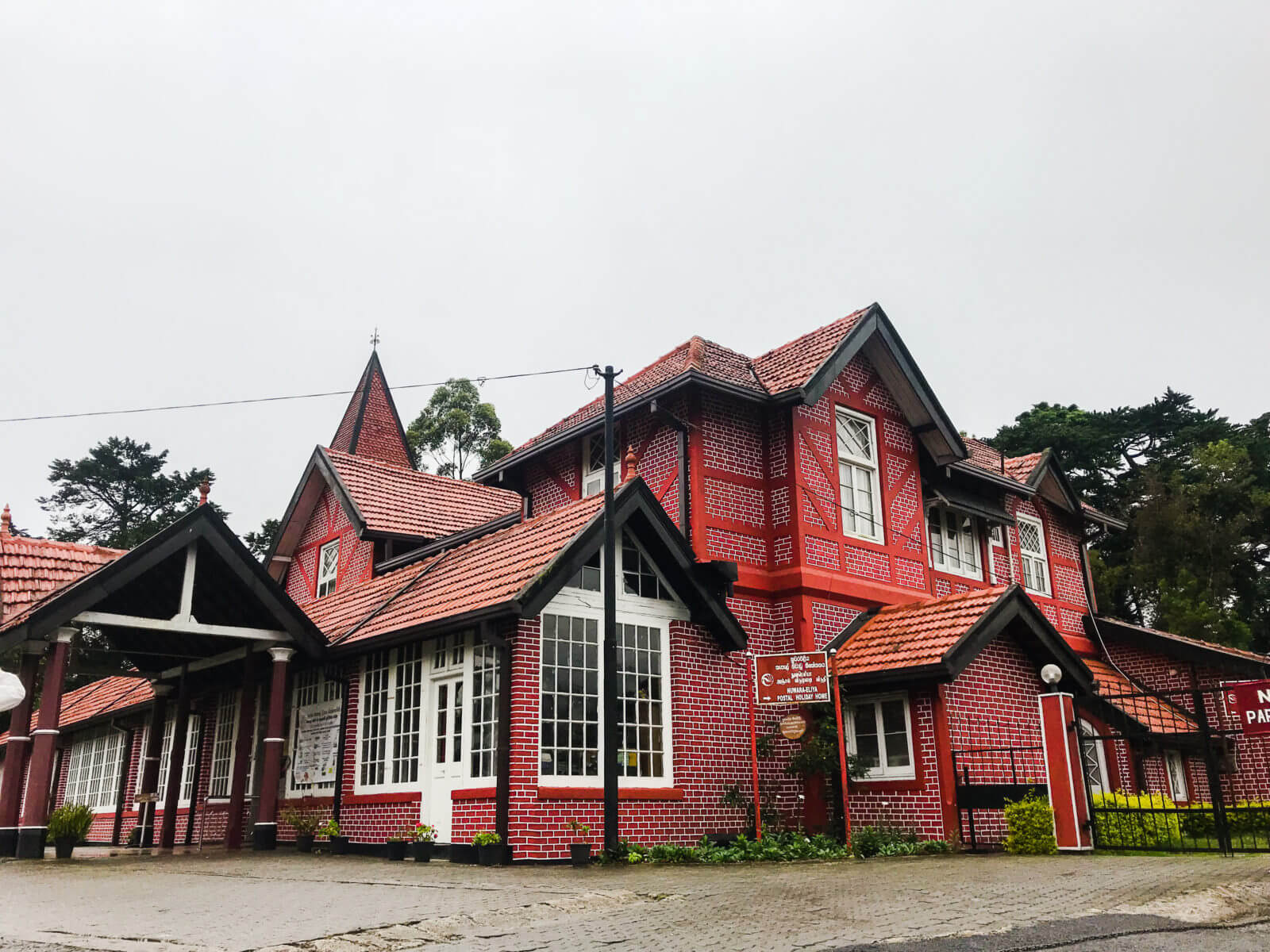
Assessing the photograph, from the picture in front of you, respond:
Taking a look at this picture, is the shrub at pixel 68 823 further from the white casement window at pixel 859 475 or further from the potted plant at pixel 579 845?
the white casement window at pixel 859 475

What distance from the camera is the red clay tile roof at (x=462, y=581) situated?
13.0m

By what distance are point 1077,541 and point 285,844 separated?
17286mm

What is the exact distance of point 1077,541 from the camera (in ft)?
78.1

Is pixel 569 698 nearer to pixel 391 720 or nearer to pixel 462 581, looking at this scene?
pixel 462 581

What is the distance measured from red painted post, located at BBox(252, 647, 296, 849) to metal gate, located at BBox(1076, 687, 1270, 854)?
10212 millimetres

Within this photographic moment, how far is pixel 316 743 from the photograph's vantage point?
52.2 ft

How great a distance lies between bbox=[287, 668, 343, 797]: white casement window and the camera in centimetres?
1568

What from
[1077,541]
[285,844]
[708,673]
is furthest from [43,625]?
[1077,541]

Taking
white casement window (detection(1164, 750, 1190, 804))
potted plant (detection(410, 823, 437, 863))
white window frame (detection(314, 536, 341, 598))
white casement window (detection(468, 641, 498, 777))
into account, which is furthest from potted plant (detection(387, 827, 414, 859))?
white casement window (detection(1164, 750, 1190, 804))

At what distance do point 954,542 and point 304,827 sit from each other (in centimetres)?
1194

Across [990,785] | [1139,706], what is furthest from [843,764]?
[1139,706]

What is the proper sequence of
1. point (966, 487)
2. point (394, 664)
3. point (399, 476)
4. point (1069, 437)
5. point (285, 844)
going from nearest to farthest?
point (394, 664), point (285, 844), point (966, 487), point (399, 476), point (1069, 437)

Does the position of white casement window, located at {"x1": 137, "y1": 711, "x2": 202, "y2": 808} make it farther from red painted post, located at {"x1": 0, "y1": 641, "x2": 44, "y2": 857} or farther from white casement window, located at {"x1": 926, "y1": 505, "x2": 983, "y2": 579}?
white casement window, located at {"x1": 926, "y1": 505, "x2": 983, "y2": 579}

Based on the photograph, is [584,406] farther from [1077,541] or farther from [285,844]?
[1077,541]
